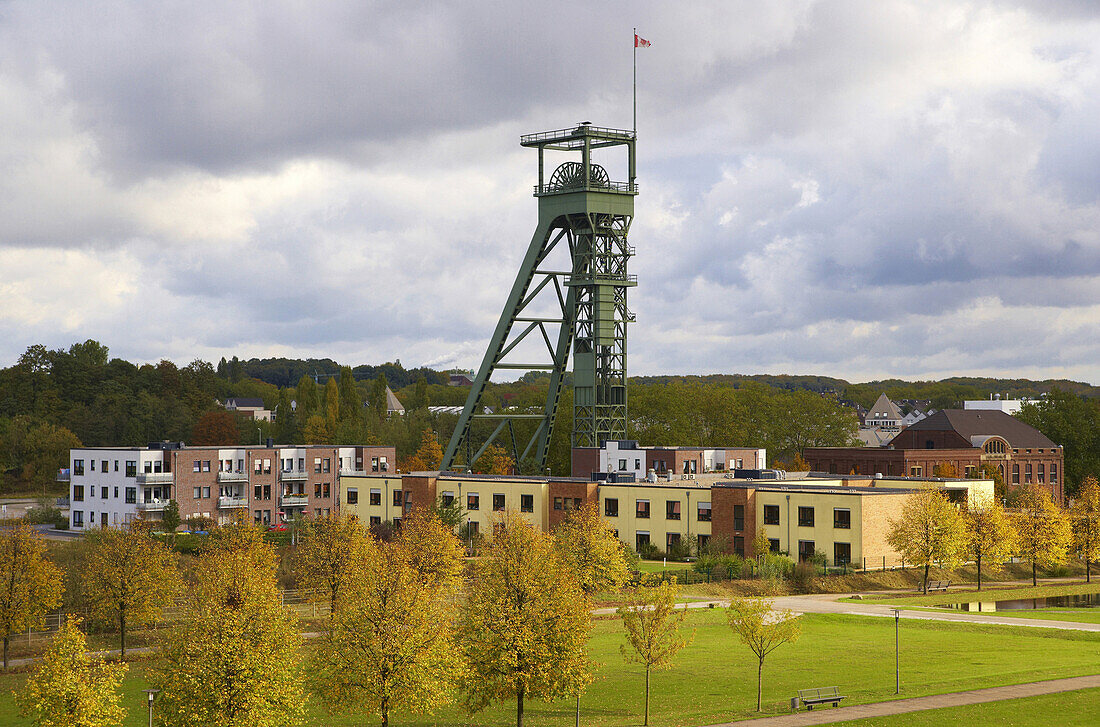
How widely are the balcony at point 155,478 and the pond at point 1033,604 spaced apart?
219 ft

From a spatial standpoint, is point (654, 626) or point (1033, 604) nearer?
point (654, 626)

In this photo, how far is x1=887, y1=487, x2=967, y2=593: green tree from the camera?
236ft

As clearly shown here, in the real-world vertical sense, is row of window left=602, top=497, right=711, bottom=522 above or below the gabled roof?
below

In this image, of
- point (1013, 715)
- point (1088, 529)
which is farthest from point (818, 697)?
point (1088, 529)

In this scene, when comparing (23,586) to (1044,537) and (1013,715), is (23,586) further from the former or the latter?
(1044,537)

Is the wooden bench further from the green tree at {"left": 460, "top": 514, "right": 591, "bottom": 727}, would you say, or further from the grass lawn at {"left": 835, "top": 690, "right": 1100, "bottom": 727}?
the green tree at {"left": 460, "top": 514, "right": 591, "bottom": 727}

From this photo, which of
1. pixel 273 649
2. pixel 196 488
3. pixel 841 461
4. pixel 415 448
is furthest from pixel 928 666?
pixel 415 448

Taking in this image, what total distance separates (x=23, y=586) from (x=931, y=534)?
51.2 meters

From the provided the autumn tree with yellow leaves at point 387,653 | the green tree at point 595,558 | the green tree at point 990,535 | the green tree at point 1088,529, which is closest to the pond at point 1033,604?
the green tree at point 990,535

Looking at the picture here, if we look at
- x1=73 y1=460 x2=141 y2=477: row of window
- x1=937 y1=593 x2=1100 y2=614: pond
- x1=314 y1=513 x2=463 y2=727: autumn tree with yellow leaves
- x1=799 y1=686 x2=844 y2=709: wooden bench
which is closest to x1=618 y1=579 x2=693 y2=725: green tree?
x1=799 y1=686 x2=844 y2=709: wooden bench

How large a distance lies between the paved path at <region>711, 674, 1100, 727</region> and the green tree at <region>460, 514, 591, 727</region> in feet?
18.0

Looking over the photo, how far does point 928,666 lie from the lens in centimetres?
4719

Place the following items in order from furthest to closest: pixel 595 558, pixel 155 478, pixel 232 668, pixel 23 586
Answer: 1. pixel 155 478
2. pixel 595 558
3. pixel 23 586
4. pixel 232 668

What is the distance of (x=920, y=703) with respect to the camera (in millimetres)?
40031
